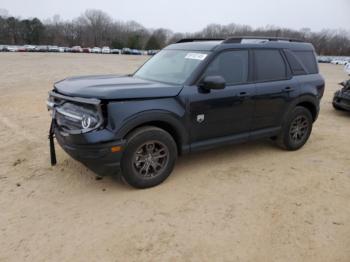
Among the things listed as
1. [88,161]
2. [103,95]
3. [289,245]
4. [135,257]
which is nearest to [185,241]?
[135,257]

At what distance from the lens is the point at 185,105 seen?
13.2 feet

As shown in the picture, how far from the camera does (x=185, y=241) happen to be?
298cm

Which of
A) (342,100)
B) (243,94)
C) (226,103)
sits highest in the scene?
(243,94)

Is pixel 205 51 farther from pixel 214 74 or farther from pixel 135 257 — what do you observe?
pixel 135 257

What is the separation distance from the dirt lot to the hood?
1194 mm

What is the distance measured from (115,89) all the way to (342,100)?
7.42m

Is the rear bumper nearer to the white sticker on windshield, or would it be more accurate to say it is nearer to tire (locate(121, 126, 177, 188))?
tire (locate(121, 126, 177, 188))

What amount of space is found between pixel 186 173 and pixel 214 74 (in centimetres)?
145

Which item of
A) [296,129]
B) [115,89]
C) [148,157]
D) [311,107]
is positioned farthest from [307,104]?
[115,89]

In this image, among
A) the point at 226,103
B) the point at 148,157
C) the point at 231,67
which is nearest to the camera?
the point at 148,157

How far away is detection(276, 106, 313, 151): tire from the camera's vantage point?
530 centimetres

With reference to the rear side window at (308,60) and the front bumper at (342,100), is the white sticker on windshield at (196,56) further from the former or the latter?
the front bumper at (342,100)

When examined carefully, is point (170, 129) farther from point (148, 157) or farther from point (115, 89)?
point (115, 89)

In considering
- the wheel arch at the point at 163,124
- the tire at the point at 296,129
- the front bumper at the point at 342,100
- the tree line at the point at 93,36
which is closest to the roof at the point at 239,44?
the tire at the point at 296,129
